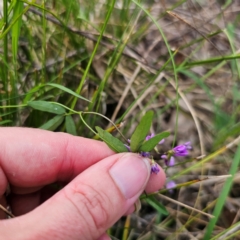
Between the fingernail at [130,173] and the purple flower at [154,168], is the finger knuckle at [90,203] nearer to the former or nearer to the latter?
the fingernail at [130,173]

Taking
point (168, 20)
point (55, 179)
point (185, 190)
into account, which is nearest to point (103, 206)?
point (55, 179)

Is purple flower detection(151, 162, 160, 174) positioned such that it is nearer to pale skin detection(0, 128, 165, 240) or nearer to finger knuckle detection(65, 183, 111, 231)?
pale skin detection(0, 128, 165, 240)

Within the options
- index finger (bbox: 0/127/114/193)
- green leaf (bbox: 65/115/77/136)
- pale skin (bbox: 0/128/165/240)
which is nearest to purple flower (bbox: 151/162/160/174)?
pale skin (bbox: 0/128/165/240)

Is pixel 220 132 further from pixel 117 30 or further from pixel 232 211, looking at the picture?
pixel 117 30

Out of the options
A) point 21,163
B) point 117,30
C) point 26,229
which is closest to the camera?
point 26,229

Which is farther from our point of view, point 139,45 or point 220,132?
point 139,45

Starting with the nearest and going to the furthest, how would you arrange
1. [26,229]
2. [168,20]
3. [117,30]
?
[26,229] → [117,30] → [168,20]

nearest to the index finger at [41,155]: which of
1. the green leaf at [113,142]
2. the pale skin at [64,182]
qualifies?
the pale skin at [64,182]

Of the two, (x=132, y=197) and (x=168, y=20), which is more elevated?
(x=168, y=20)
